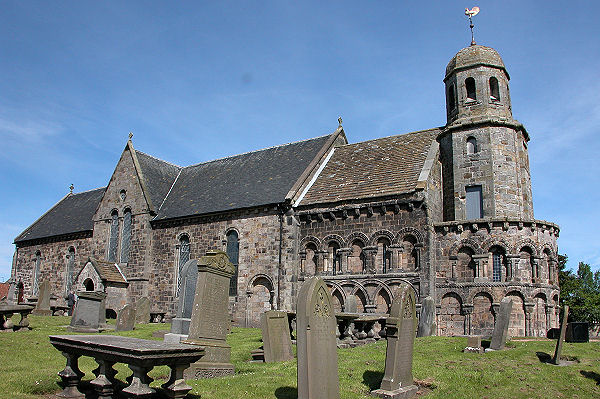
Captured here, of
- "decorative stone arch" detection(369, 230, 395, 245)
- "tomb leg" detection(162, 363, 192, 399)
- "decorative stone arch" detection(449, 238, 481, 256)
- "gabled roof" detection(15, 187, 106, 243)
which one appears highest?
"gabled roof" detection(15, 187, 106, 243)

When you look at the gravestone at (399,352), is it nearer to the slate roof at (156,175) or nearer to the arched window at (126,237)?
the slate roof at (156,175)

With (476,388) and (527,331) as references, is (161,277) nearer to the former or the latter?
(527,331)

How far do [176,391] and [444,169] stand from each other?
20946mm

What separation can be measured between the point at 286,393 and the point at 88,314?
1291cm

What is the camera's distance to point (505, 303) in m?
15.9

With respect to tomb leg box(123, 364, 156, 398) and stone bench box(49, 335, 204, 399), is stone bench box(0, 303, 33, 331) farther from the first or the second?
tomb leg box(123, 364, 156, 398)

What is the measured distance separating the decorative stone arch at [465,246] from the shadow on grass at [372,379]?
40.1 feet

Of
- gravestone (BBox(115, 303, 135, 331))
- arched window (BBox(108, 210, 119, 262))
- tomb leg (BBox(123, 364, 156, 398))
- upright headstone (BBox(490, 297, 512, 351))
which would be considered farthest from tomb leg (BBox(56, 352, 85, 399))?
arched window (BBox(108, 210, 119, 262))

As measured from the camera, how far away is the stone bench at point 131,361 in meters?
7.46

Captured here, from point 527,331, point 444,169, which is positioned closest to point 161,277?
point 444,169

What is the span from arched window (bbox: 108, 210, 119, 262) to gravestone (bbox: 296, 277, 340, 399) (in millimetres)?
27117

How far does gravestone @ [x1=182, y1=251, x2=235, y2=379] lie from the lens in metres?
11.7

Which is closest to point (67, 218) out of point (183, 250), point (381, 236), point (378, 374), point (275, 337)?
point (183, 250)

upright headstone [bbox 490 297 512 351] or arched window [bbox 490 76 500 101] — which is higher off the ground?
arched window [bbox 490 76 500 101]
